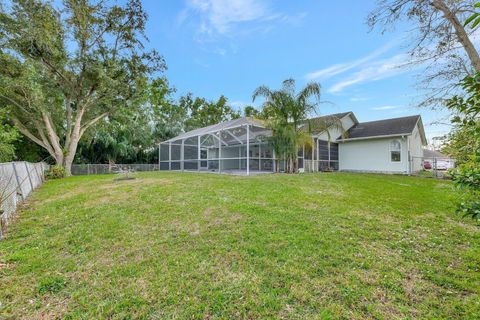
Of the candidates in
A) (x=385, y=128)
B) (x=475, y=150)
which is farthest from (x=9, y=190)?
(x=385, y=128)

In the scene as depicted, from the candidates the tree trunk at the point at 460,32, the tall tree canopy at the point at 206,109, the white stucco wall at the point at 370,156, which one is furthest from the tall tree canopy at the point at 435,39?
the tall tree canopy at the point at 206,109

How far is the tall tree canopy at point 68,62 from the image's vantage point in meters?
11.7

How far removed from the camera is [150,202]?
19.1 ft

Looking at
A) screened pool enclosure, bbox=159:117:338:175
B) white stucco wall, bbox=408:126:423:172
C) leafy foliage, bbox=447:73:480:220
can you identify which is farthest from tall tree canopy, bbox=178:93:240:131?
leafy foliage, bbox=447:73:480:220

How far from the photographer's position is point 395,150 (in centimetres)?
1445

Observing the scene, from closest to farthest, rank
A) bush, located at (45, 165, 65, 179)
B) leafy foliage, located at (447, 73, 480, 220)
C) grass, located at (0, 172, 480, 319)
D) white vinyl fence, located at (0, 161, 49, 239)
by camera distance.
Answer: leafy foliage, located at (447, 73, 480, 220), grass, located at (0, 172, 480, 319), white vinyl fence, located at (0, 161, 49, 239), bush, located at (45, 165, 65, 179)

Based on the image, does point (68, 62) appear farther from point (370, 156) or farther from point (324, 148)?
point (370, 156)

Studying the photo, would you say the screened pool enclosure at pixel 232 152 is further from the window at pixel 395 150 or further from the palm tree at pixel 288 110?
the window at pixel 395 150

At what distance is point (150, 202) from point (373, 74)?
11.7 metres

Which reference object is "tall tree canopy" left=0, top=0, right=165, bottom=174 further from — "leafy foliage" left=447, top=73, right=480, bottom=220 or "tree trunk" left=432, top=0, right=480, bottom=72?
"leafy foliage" left=447, top=73, right=480, bottom=220

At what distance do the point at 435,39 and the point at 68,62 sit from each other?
18.1 metres

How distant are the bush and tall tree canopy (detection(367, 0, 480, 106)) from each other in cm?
1731

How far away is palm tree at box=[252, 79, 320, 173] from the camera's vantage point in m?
11.8

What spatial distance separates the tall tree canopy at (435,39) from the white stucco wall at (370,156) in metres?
7.18
